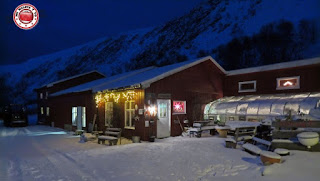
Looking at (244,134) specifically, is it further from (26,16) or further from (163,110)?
(26,16)

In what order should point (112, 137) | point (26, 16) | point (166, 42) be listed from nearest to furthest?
point (26, 16)
point (112, 137)
point (166, 42)

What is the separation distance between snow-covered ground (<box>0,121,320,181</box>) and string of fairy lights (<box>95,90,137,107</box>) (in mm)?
4083

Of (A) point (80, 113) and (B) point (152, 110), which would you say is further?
(A) point (80, 113)

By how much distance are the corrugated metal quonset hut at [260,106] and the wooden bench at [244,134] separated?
92.5 inches

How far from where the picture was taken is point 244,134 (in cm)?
1195

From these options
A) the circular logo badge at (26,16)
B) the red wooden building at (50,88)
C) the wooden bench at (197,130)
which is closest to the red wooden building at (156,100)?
the wooden bench at (197,130)

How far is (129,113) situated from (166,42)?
9654 centimetres

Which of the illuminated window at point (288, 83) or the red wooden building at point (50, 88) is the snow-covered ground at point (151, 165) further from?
the red wooden building at point (50, 88)

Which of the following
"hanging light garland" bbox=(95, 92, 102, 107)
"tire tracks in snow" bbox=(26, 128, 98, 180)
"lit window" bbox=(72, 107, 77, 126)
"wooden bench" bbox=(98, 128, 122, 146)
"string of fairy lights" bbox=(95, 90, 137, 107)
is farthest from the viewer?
"lit window" bbox=(72, 107, 77, 126)

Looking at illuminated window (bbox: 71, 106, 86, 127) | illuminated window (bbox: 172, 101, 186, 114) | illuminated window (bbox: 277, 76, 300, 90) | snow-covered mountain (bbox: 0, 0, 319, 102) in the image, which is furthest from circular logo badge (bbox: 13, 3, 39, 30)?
snow-covered mountain (bbox: 0, 0, 319, 102)

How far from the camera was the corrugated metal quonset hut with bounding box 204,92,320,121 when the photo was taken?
13.2 m

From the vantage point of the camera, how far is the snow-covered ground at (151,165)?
6.58 meters

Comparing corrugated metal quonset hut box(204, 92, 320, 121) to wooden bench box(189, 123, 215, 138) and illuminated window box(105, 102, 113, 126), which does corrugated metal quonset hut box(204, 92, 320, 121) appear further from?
illuminated window box(105, 102, 113, 126)

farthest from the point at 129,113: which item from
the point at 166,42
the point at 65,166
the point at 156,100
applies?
the point at 166,42
